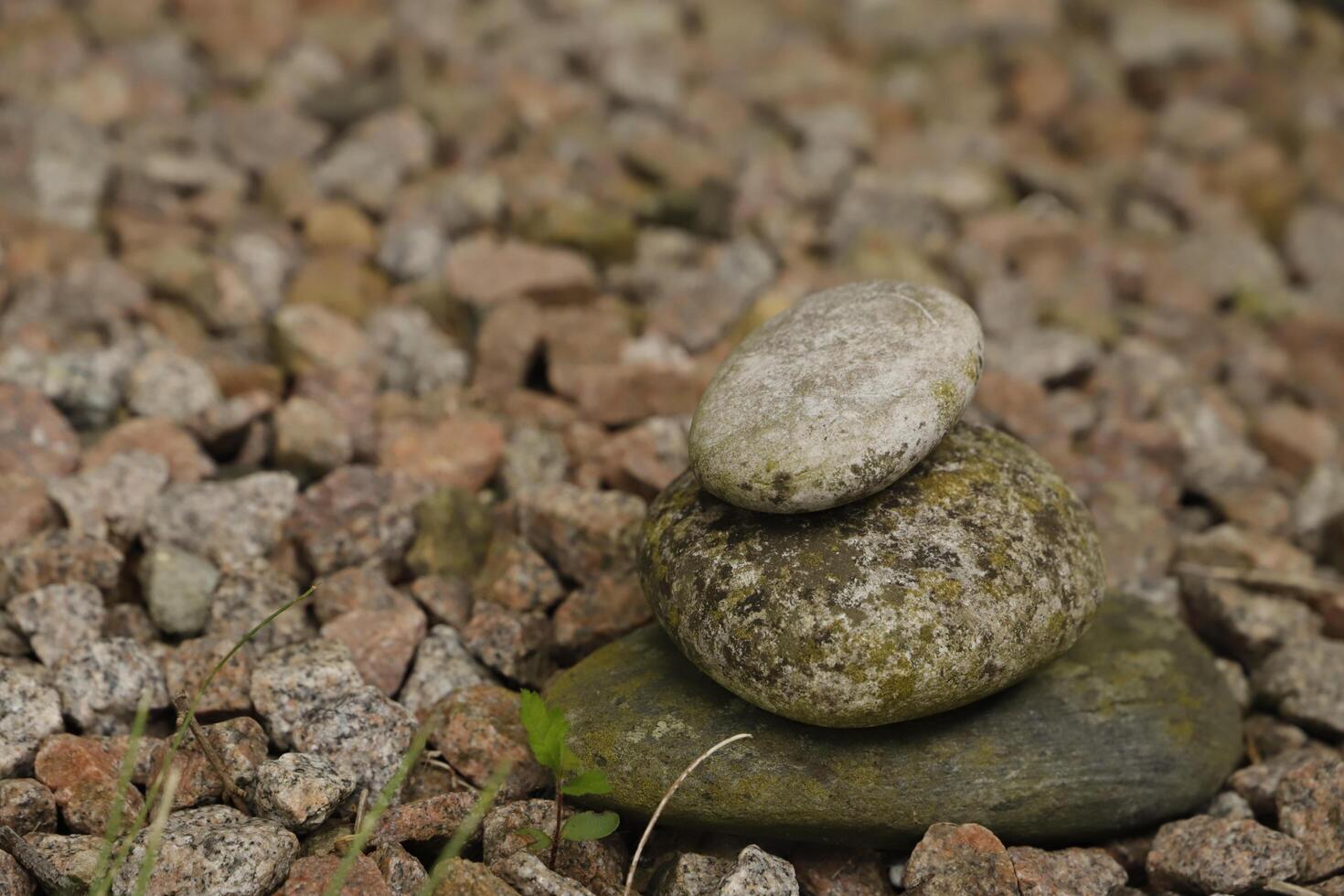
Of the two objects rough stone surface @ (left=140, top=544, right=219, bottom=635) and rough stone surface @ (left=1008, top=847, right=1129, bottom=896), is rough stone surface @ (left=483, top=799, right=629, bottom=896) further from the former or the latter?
rough stone surface @ (left=140, top=544, right=219, bottom=635)

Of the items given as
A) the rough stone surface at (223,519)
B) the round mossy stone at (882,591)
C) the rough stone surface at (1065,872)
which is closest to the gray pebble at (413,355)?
the rough stone surface at (223,519)

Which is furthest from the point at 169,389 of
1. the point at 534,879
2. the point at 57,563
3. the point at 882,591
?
the point at 882,591

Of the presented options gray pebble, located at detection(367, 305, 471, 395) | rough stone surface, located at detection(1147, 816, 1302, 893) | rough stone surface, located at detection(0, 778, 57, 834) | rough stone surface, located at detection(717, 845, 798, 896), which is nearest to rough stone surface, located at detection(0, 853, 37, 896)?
rough stone surface, located at detection(0, 778, 57, 834)

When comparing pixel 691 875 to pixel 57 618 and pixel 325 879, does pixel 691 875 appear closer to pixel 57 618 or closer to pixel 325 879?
pixel 325 879

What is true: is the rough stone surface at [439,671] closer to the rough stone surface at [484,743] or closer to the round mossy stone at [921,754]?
the rough stone surface at [484,743]

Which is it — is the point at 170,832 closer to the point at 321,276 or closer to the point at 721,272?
the point at 321,276
